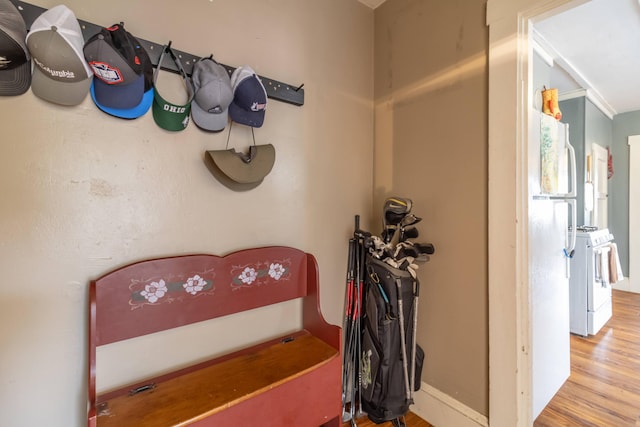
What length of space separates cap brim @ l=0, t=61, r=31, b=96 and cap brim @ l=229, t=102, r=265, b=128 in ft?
2.17

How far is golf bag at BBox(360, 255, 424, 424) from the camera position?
56.6 inches

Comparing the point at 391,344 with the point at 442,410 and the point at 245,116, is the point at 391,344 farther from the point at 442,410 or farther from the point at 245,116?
the point at 245,116

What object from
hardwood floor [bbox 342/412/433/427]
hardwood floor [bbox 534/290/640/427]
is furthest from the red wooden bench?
hardwood floor [bbox 534/290/640/427]

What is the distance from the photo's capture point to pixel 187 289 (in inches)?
46.4

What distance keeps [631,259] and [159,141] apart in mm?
5937

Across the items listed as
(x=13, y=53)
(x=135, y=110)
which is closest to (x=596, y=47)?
(x=135, y=110)

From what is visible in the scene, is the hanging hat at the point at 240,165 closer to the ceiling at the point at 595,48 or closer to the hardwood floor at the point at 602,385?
the ceiling at the point at 595,48

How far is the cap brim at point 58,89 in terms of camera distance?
92cm

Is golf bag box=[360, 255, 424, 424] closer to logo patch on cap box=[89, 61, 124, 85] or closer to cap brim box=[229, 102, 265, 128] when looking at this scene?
cap brim box=[229, 102, 265, 128]

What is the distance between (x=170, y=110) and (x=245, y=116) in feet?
1.02

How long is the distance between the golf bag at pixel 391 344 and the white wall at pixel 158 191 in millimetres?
345

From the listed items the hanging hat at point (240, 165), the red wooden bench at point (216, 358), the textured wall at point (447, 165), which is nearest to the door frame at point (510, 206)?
the textured wall at point (447, 165)

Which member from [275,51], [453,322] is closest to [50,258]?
[275,51]

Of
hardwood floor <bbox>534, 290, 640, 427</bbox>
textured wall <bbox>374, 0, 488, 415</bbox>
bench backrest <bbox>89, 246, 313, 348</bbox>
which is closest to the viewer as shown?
bench backrest <bbox>89, 246, 313, 348</bbox>
